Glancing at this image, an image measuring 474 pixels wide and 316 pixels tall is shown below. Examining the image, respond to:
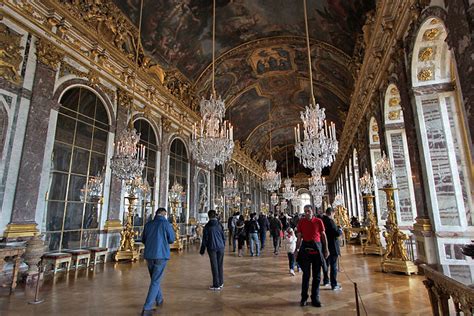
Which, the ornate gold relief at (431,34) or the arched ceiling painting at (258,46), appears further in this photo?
the arched ceiling painting at (258,46)

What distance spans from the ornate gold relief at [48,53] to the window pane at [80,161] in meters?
2.26

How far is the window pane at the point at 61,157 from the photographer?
22.4 feet

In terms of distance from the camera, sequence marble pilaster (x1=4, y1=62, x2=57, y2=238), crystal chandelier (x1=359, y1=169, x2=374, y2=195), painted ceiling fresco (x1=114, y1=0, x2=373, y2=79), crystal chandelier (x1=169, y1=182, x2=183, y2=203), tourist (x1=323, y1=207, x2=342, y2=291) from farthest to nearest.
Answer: crystal chandelier (x1=169, y1=182, x2=183, y2=203) < painted ceiling fresco (x1=114, y1=0, x2=373, y2=79) < crystal chandelier (x1=359, y1=169, x2=374, y2=195) < marble pilaster (x1=4, y1=62, x2=57, y2=238) < tourist (x1=323, y1=207, x2=342, y2=291)

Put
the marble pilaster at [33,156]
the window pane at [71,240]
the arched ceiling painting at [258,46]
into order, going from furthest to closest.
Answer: the arched ceiling painting at [258,46]
the window pane at [71,240]
the marble pilaster at [33,156]

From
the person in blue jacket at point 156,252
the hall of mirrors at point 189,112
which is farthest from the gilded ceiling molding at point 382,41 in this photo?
the person in blue jacket at point 156,252

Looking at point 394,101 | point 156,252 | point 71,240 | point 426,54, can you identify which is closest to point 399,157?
point 394,101

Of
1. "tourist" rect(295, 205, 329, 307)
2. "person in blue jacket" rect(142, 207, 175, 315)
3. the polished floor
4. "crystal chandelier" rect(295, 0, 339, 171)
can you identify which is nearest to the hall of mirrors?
"crystal chandelier" rect(295, 0, 339, 171)

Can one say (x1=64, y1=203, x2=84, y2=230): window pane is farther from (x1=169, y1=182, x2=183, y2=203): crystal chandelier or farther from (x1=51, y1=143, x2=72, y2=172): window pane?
(x1=169, y1=182, x2=183, y2=203): crystal chandelier

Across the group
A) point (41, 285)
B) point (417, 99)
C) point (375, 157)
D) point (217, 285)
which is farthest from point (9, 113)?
point (375, 157)

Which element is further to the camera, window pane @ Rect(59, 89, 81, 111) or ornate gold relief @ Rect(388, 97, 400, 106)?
ornate gold relief @ Rect(388, 97, 400, 106)

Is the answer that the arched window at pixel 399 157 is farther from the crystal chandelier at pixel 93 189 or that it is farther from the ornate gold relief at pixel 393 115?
the crystal chandelier at pixel 93 189

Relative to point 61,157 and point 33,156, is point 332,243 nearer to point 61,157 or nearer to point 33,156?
A: point 33,156

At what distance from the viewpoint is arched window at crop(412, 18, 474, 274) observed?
17.3 ft

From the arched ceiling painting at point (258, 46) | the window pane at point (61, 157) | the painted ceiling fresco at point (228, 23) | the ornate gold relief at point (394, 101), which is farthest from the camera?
the arched ceiling painting at point (258, 46)
